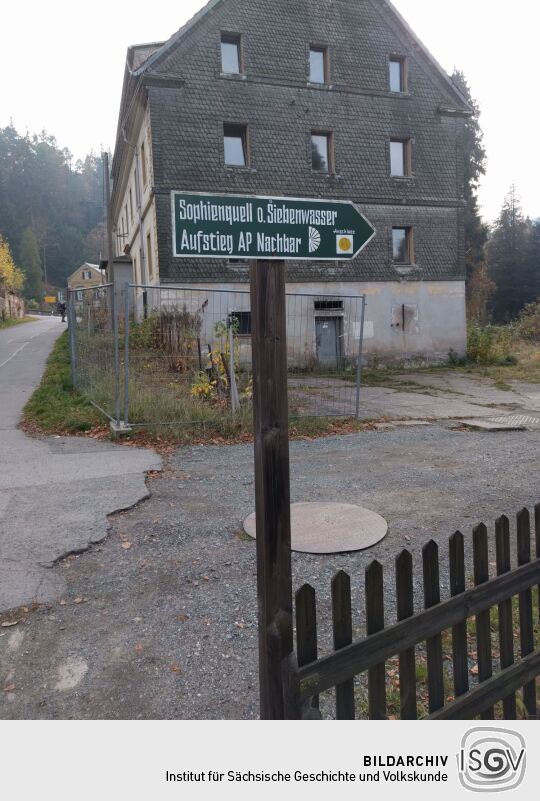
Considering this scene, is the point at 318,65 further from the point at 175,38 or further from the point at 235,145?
the point at 175,38

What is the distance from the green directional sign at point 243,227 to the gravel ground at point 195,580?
6.77 feet

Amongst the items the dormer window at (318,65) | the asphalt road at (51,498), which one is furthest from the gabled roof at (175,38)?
the asphalt road at (51,498)

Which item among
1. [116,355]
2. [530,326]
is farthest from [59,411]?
[530,326]

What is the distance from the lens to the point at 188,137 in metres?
19.3

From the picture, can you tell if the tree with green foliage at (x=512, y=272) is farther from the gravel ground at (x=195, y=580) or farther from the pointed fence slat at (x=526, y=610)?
the pointed fence slat at (x=526, y=610)

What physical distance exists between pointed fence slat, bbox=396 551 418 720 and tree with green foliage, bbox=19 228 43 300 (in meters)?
93.1

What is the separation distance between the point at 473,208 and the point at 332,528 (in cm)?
4525

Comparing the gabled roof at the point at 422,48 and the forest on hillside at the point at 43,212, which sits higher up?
the forest on hillside at the point at 43,212

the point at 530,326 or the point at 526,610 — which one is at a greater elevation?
the point at 530,326

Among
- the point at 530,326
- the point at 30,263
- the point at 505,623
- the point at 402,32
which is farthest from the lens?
the point at 30,263

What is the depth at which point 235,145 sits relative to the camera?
2030 centimetres

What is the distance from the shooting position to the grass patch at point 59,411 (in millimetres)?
9406
